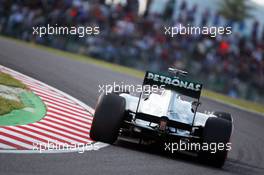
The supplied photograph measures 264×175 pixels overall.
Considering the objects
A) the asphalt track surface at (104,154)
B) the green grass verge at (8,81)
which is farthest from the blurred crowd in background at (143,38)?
the green grass verge at (8,81)

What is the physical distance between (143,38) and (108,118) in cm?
1985

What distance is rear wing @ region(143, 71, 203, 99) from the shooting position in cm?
1059

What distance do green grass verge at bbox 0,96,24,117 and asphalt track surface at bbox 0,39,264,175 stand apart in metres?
2.05

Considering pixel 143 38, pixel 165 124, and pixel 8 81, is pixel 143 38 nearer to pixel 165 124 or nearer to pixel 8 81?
pixel 8 81

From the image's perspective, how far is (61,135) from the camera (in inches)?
422

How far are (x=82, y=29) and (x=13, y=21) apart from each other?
3.22 m

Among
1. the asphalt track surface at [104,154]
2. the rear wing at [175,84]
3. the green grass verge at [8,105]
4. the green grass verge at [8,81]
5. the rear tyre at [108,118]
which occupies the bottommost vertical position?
the asphalt track surface at [104,154]

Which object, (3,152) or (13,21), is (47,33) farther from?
(3,152)

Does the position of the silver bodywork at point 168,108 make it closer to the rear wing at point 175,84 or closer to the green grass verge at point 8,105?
the rear wing at point 175,84

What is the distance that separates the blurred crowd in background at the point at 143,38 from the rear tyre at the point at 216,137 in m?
17.9

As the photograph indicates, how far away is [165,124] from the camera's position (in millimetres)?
10258

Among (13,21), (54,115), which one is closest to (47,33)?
(13,21)

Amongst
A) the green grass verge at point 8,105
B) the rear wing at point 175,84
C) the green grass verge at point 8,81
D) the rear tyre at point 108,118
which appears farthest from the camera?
the green grass verge at point 8,81

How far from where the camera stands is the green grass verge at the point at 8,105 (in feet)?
36.3
